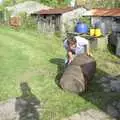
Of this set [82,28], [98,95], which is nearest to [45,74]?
[98,95]

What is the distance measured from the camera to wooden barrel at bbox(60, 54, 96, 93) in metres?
9.67

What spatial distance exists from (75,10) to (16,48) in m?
7.60

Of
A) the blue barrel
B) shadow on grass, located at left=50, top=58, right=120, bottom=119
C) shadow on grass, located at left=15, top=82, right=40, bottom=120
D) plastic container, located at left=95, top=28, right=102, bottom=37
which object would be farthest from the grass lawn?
plastic container, located at left=95, top=28, right=102, bottom=37

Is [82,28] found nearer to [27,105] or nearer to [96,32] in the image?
[96,32]

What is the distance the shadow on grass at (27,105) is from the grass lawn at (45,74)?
6.2 inches

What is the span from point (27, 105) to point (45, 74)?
322 cm

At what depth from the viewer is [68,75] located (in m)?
9.89

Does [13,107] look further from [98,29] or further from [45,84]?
[98,29]

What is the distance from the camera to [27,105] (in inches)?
349

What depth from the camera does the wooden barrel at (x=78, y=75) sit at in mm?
9672

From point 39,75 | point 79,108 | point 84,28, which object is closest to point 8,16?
point 84,28

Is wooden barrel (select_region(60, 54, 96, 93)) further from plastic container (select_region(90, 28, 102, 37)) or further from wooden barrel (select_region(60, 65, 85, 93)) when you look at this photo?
plastic container (select_region(90, 28, 102, 37))

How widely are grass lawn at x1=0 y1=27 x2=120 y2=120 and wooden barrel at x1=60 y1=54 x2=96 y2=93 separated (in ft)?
0.77

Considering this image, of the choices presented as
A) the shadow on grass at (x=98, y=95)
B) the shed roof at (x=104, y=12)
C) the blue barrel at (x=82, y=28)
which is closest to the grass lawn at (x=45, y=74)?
the shadow on grass at (x=98, y=95)
